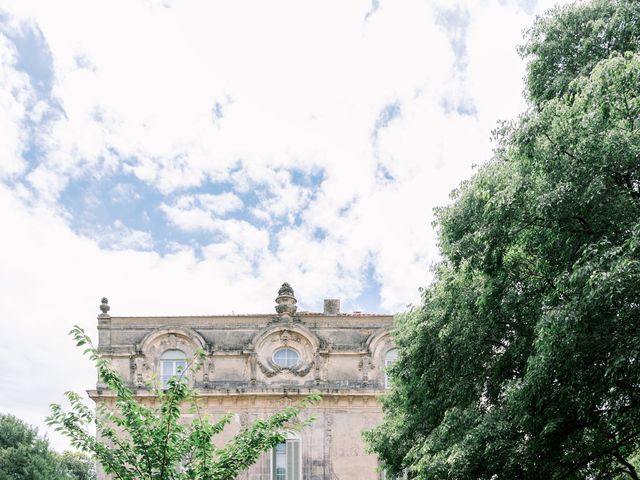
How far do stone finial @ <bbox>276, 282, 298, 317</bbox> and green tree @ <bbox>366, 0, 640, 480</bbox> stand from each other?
510 inches

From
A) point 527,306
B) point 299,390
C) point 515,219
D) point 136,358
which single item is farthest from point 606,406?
point 136,358

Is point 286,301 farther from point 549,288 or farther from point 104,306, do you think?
point 549,288

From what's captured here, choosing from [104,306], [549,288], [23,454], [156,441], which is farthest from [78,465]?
[549,288]

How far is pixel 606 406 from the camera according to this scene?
1207 centimetres

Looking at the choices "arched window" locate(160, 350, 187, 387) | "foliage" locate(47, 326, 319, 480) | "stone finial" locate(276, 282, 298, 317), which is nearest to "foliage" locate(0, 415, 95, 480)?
"arched window" locate(160, 350, 187, 387)

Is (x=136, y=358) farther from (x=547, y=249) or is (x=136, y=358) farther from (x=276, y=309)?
(x=547, y=249)

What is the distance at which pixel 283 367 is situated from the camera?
1129 inches

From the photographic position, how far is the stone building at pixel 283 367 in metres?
27.9

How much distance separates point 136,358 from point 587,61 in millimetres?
21005

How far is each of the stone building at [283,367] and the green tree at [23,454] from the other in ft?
29.2

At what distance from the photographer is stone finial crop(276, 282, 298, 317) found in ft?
95.5

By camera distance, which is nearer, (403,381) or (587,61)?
(587,61)

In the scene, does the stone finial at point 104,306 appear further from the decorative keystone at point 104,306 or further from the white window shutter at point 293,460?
the white window shutter at point 293,460

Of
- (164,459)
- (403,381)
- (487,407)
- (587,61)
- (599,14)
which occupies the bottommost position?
(164,459)
